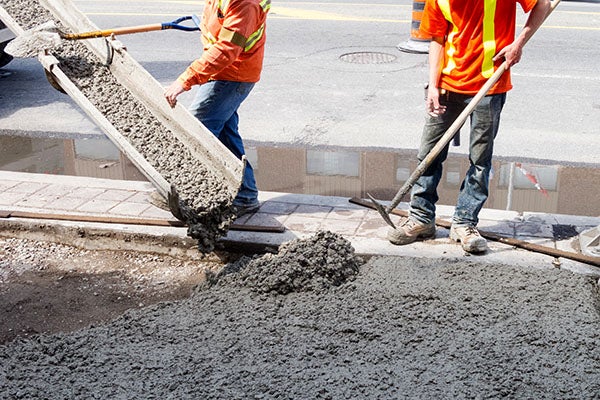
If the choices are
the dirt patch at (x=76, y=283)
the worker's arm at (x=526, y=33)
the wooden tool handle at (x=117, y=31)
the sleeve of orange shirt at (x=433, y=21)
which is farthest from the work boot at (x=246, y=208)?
the worker's arm at (x=526, y=33)

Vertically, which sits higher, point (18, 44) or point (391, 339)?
point (18, 44)

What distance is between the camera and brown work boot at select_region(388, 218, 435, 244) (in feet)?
16.2

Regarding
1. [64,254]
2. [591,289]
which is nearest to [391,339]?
[591,289]

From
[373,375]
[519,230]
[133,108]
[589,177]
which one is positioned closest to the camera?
[373,375]

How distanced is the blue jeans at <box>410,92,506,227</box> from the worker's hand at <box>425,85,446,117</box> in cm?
6

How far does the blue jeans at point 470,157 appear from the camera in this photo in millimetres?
4746

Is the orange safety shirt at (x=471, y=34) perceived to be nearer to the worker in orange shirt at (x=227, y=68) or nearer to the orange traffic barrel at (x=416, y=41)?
the worker in orange shirt at (x=227, y=68)

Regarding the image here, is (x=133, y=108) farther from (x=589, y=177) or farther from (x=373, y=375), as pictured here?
(x=589, y=177)

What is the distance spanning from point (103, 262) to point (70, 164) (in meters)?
2.48

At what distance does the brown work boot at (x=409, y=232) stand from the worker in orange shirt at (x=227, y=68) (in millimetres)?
1123

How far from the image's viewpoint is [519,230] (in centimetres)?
515

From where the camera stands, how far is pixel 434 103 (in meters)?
4.78

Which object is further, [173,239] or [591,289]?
[173,239]

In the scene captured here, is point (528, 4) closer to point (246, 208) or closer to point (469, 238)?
point (469, 238)
